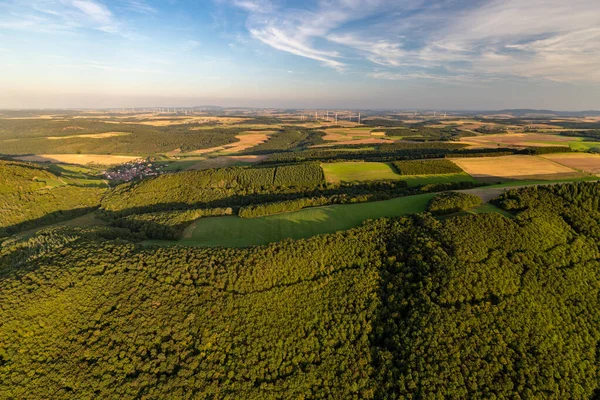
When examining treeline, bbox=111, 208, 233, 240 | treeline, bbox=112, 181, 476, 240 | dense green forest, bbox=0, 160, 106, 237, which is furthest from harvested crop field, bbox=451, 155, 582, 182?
dense green forest, bbox=0, 160, 106, 237

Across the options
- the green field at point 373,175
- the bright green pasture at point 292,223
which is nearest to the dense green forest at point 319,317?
the bright green pasture at point 292,223

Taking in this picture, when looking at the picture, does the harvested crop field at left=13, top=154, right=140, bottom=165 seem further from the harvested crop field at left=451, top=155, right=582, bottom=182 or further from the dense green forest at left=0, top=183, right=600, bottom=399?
the harvested crop field at left=451, top=155, right=582, bottom=182

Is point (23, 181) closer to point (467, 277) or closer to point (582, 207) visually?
point (467, 277)

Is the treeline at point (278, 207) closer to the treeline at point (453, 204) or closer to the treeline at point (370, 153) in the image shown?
the treeline at point (453, 204)

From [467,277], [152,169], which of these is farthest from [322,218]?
[152,169]

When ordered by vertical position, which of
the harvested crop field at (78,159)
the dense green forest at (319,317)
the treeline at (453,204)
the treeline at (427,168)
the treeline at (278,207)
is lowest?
the dense green forest at (319,317)

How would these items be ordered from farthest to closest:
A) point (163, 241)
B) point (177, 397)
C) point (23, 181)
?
point (23, 181) < point (163, 241) < point (177, 397)
